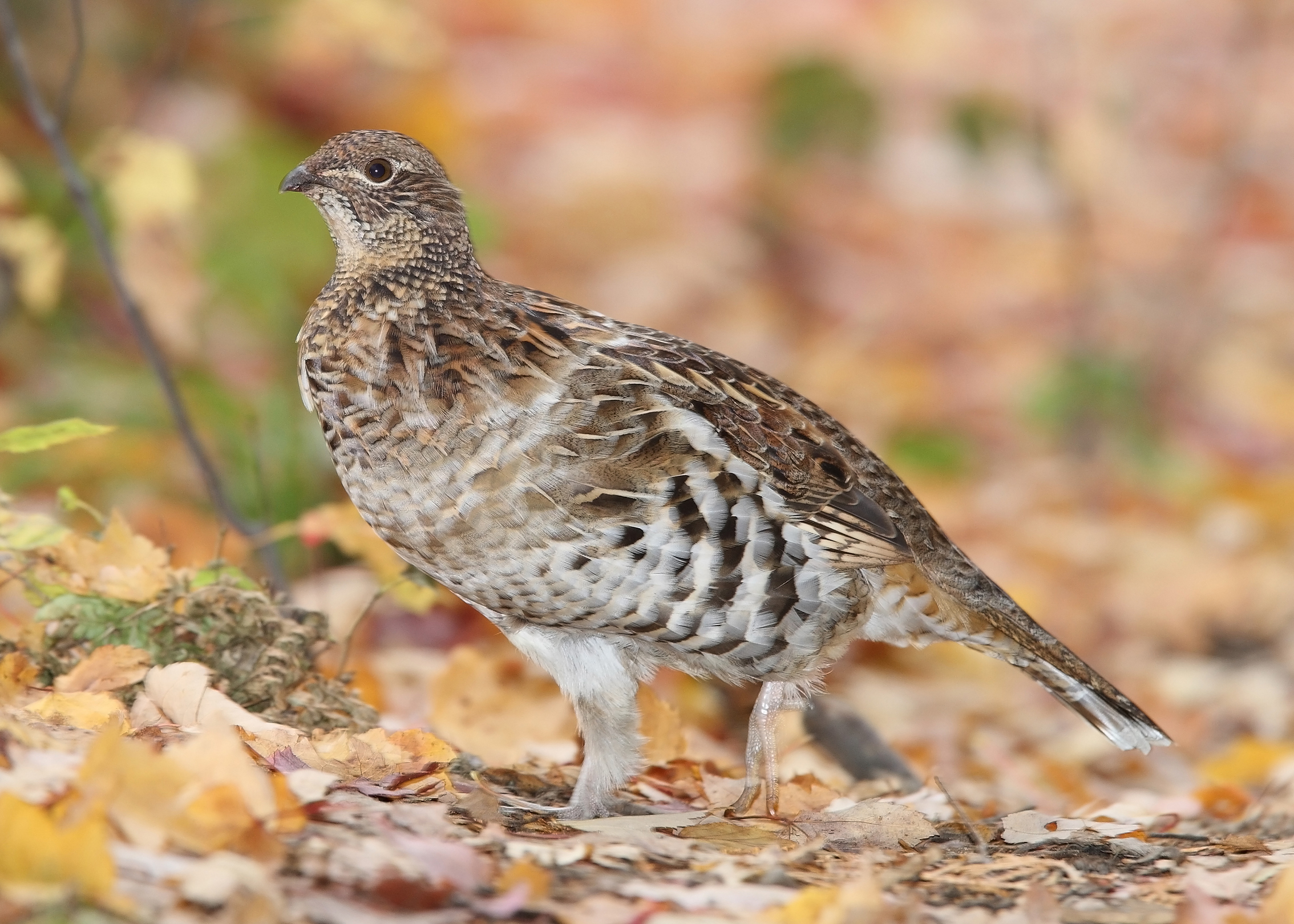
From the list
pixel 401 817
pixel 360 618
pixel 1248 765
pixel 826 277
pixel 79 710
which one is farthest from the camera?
pixel 826 277

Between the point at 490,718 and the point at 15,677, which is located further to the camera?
the point at 490,718

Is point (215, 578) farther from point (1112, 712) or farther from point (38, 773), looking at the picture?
point (1112, 712)

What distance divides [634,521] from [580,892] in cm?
91

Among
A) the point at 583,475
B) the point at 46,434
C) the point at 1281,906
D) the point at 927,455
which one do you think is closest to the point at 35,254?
the point at 46,434

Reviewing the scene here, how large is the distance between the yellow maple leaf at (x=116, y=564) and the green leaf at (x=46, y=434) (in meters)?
0.31

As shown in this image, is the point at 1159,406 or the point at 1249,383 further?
the point at 1249,383

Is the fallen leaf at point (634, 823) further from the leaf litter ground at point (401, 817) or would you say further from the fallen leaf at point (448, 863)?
the fallen leaf at point (448, 863)

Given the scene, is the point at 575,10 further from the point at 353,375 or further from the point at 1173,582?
the point at 353,375

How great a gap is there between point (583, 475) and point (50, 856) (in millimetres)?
1445

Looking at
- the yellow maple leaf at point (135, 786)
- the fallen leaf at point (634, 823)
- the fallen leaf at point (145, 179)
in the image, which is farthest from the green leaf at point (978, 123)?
the yellow maple leaf at point (135, 786)

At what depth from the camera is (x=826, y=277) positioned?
11.3m

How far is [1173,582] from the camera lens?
7281mm

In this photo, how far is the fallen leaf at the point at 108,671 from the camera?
3404 millimetres


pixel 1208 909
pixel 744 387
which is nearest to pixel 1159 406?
pixel 744 387
